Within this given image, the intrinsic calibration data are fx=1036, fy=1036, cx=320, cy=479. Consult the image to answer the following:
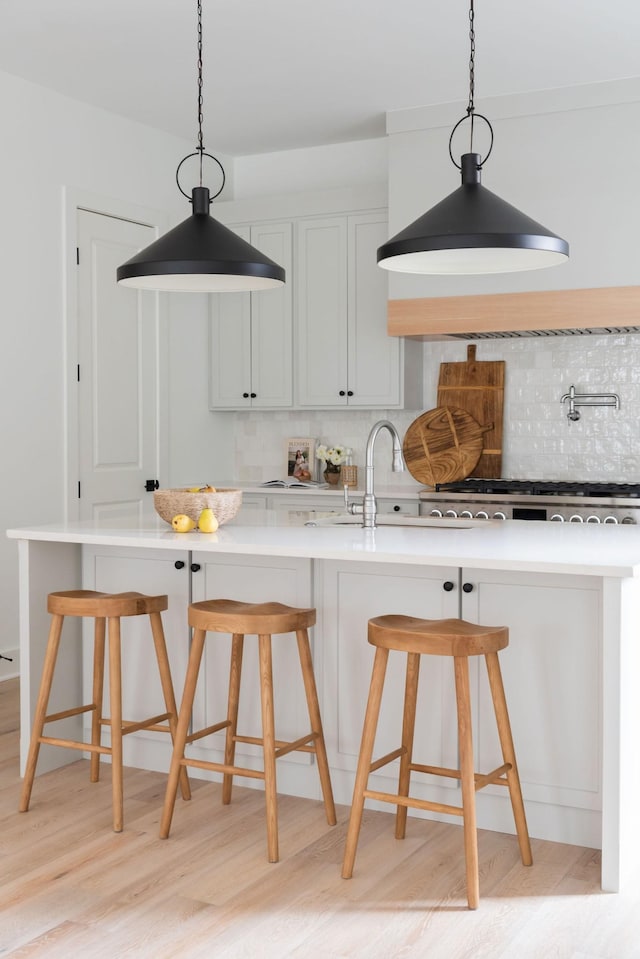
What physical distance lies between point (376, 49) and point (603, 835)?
11.4 ft

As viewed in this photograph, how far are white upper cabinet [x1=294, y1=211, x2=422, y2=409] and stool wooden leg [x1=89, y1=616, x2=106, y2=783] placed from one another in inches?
106

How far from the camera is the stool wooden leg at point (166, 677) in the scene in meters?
3.48

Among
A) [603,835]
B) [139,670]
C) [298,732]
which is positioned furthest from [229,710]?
[603,835]

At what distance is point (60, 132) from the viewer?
5363mm

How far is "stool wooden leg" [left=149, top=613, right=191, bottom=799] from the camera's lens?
3482mm

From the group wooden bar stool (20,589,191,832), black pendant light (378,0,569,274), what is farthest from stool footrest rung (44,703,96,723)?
black pendant light (378,0,569,274)

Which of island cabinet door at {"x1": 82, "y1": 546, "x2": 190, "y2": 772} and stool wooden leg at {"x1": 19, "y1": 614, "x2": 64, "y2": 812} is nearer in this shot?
stool wooden leg at {"x1": 19, "y1": 614, "x2": 64, "y2": 812}

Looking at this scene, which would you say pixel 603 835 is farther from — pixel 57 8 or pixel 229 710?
pixel 57 8

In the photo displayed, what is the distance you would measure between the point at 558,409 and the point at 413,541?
2757mm

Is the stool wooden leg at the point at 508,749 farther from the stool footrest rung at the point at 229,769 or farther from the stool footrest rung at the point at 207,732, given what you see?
the stool footrest rung at the point at 207,732

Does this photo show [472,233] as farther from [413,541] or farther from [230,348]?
[230,348]

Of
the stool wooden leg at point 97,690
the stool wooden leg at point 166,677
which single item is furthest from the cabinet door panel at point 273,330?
the stool wooden leg at point 166,677

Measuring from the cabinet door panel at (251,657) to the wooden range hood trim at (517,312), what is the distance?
2.38 metres

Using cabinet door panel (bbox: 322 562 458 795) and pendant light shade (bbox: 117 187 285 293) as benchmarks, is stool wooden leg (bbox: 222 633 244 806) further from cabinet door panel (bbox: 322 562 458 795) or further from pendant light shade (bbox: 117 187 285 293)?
pendant light shade (bbox: 117 187 285 293)
